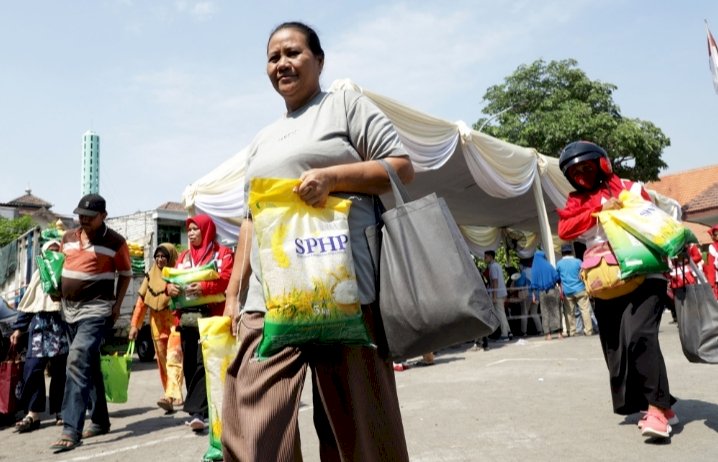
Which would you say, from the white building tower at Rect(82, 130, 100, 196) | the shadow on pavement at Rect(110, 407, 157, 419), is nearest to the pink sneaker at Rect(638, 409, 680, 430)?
the shadow on pavement at Rect(110, 407, 157, 419)

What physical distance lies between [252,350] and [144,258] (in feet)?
43.7

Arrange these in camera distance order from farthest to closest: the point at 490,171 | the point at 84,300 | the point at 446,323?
the point at 490,171, the point at 84,300, the point at 446,323

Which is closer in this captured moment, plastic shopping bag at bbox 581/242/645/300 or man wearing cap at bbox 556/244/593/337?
plastic shopping bag at bbox 581/242/645/300

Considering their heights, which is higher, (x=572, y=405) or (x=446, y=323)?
(x=446, y=323)

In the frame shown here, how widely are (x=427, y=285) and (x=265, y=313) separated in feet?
1.78

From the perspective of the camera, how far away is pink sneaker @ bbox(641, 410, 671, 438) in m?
3.69

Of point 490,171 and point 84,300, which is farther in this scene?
point 490,171

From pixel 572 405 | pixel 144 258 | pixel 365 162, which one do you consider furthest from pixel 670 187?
pixel 365 162

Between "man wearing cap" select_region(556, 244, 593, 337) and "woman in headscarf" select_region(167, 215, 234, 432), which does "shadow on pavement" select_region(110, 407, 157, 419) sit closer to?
"woman in headscarf" select_region(167, 215, 234, 432)

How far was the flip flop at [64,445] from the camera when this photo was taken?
4.75 meters

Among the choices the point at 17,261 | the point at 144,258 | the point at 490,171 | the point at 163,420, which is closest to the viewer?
the point at 163,420

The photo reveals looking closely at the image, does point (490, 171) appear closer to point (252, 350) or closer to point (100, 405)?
point (100, 405)

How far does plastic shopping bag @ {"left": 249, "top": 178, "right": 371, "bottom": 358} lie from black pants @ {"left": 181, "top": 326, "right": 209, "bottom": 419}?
3287mm

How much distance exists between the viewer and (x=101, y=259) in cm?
544
